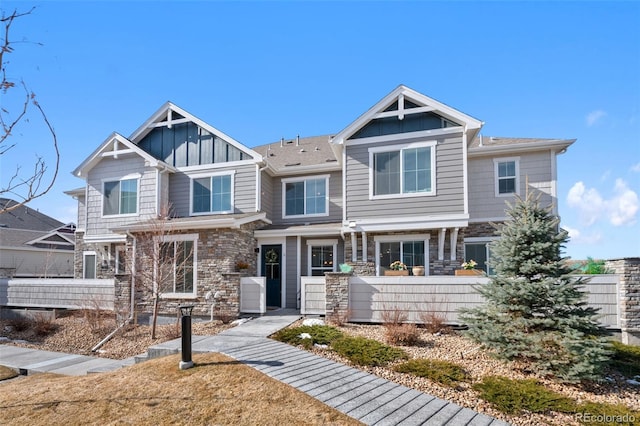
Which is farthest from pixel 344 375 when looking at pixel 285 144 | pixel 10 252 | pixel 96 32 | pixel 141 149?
pixel 10 252

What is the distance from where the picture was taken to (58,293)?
1388 centimetres

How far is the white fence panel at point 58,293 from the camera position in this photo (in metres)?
12.9

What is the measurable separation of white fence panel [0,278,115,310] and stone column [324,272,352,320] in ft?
26.5

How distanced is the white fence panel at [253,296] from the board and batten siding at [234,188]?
136 inches

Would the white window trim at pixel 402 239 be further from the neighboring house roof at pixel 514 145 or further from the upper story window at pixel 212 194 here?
the upper story window at pixel 212 194

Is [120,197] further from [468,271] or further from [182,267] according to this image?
[468,271]

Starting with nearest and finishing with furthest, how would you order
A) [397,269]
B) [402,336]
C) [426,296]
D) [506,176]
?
[402,336] < [426,296] < [397,269] < [506,176]

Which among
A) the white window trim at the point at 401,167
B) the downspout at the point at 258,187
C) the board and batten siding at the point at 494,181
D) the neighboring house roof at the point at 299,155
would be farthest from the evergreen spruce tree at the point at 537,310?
the downspout at the point at 258,187

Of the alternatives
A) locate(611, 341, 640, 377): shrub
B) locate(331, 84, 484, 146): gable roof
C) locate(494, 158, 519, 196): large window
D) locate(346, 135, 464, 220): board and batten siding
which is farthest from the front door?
locate(611, 341, 640, 377): shrub

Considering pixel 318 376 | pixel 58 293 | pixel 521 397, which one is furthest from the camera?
pixel 58 293

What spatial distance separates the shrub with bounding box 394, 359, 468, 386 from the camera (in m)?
6.32

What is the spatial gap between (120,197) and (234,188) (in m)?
4.96

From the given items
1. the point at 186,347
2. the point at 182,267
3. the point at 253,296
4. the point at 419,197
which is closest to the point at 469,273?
the point at 419,197

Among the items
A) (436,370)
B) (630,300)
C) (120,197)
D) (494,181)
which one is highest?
(494,181)
